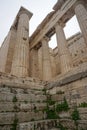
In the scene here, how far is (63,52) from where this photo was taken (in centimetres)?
1313

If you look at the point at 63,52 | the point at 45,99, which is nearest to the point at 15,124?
the point at 45,99

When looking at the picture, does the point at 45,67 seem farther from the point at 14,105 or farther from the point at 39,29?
the point at 14,105

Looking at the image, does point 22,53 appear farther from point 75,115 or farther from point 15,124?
point 75,115

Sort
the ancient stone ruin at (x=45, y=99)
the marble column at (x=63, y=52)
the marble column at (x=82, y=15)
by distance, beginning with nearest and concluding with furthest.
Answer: the ancient stone ruin at (x=45, y=99), the marble column at (x=82, y=15), the marble column at (x=63, y=52)

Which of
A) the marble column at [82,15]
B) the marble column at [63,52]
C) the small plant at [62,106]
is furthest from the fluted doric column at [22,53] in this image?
the marble column at [82,15]

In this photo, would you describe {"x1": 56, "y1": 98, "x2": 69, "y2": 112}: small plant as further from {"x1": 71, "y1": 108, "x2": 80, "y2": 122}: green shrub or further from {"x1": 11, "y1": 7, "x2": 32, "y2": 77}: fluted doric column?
{"x1": 11, "y1": 7, "x2": 32, "y2": 77}: fluted doric column

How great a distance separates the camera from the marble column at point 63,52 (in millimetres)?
11972

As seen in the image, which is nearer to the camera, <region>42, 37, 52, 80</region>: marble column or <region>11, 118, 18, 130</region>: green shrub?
<region>11, 118, 18, 130</region>: green shrub

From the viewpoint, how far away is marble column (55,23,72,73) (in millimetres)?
11972

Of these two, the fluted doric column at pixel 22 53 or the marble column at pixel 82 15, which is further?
the fluted doric column at pixel 22 53

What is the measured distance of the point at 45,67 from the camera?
1541 cm

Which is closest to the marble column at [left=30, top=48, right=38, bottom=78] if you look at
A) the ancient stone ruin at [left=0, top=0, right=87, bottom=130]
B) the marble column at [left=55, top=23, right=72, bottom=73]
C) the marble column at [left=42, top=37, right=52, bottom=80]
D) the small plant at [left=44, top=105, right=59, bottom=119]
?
the marble column at [left=42, top=37, right=52, bottom=80]

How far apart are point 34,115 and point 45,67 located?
10.0 meters

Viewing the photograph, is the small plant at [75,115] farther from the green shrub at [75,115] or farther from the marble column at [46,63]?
the marble column at [46,63]
